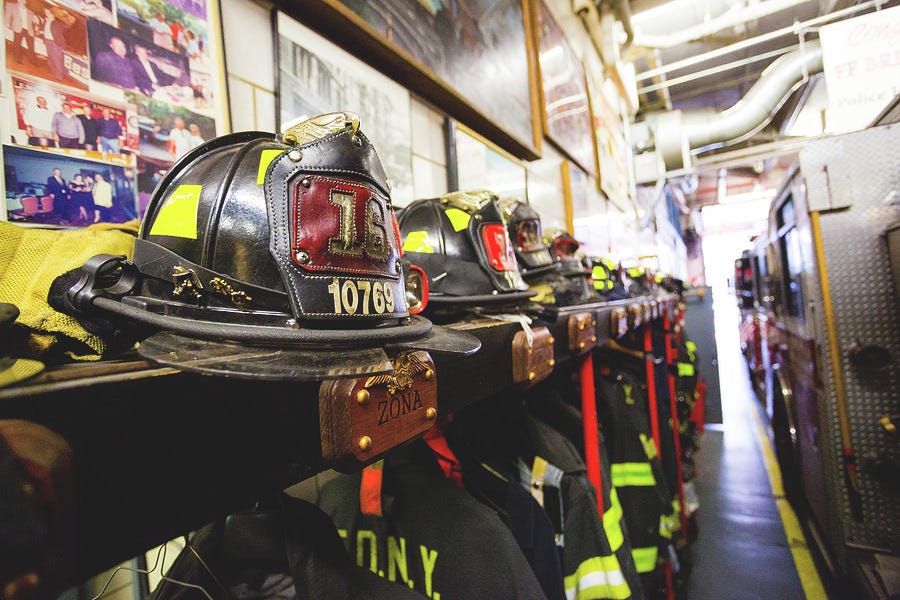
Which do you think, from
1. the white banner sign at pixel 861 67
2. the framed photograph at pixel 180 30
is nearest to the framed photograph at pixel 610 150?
the white banner sign at pixel 861 67

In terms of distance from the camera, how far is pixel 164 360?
0.34m

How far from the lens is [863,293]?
6.41 feet

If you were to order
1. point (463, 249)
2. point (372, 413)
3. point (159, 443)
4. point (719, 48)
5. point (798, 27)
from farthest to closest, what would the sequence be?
point (719, 48)
point (798, 27)
point (463, 249)
point (372, 413)
point (159, 443)

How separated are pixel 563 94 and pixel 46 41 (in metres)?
3.26

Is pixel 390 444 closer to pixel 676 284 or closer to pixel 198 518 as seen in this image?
pixel 198 518

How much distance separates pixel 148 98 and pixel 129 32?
125mm

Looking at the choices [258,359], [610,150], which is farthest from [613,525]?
[610,150]

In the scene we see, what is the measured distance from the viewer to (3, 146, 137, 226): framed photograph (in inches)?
27.0

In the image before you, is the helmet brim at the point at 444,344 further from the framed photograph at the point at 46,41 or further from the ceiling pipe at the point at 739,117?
the ceiling pipe at the point at 739,117

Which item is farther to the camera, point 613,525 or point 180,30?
point 613,525

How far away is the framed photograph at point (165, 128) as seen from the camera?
827mm

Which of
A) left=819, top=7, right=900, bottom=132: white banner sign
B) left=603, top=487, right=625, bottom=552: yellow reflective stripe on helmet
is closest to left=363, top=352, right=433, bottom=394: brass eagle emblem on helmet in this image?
left=603, top=487, right=625, bottom=552: yellow reflective stripe on helmet

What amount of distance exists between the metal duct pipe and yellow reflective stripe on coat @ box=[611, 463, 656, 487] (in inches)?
247

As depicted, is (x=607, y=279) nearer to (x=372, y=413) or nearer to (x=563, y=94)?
(x=563, y=94)
